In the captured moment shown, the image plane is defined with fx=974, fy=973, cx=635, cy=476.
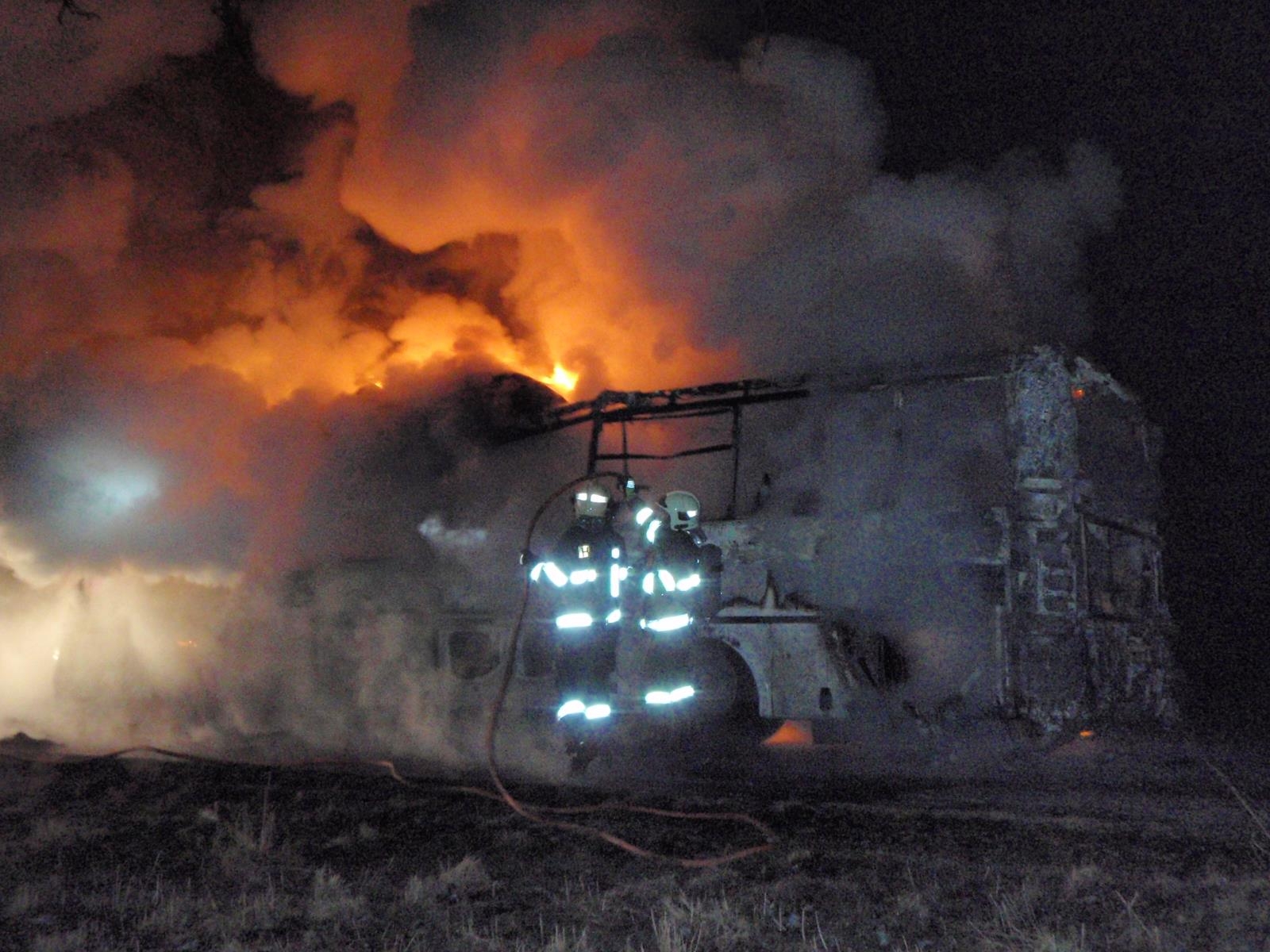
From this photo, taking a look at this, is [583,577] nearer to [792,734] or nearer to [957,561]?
[957,561]

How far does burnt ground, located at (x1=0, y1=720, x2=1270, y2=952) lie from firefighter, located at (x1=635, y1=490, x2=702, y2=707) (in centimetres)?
79

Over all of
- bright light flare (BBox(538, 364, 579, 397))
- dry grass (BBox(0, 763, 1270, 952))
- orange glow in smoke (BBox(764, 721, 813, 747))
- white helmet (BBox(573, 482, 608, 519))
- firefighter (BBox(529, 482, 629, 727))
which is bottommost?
dry grass (BBox(0, 763, 1270, 952))

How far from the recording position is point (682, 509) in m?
8.97

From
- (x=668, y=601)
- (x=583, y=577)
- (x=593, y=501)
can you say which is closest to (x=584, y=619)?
(x=583, y=577)

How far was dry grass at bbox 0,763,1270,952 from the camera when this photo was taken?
4.00 m

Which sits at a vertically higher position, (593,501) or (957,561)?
(593,501)

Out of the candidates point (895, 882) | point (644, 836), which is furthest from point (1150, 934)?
point (644, 836)

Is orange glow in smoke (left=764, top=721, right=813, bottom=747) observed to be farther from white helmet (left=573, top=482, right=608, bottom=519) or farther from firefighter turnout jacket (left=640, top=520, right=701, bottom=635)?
white helmet (left=573, top=482, right=608, bottom=519)

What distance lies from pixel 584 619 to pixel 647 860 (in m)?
2.63

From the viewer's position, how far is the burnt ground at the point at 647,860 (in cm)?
411

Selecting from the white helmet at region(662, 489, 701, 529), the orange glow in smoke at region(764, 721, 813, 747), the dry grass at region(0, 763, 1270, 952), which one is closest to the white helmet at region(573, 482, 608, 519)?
the white helmet at region(662, 489, 701, 529)

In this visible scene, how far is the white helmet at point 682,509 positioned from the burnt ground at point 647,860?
7.17ft

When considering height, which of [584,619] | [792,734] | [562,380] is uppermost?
[562,380]

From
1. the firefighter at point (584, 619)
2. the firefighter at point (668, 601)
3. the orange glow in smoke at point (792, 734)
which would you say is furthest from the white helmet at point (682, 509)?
the orange glow in smoke at point (792, 734)
